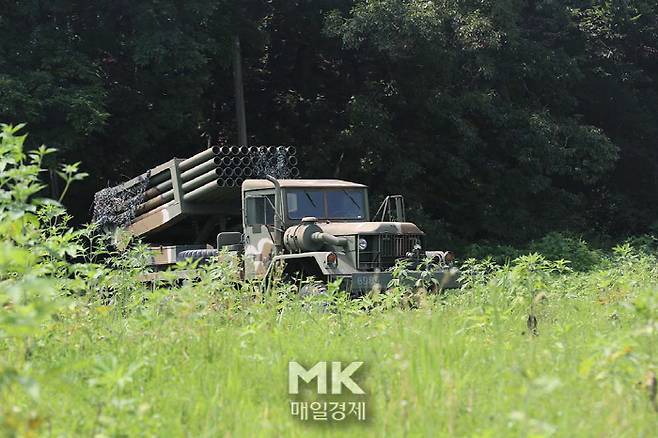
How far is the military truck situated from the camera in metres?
11.9

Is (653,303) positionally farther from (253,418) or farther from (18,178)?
(18,178)

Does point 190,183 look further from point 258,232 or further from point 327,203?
point 327,203

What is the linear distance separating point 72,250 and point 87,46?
50.7 ft

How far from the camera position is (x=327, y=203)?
12945mm

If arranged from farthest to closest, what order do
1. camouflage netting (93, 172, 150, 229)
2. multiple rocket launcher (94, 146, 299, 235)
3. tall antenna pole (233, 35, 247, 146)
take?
tall antenna pole (233, 35, 247, 146) → camouflage netting (93, 172, 150, 229) → multiple rocket launcher (94, 146, 299, 235)

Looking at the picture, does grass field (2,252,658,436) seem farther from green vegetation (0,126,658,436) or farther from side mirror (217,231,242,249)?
side mirror (217,231,242,249)

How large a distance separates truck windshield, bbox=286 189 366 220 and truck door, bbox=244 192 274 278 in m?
0.32

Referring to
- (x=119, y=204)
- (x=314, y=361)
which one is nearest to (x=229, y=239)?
(x=119, y=204)

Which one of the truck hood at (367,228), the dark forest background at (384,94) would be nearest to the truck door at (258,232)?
the truck hood at (367,228)

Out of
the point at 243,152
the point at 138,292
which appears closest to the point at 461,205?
the point at 243,152

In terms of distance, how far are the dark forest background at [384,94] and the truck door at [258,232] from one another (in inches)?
260

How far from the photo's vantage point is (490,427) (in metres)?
4.46

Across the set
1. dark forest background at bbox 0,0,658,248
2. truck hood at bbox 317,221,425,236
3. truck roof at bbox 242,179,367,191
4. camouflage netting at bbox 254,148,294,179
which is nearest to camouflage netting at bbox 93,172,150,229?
camouflage netting at bbox 254,148,294,179

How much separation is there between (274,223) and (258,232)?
1.09 ft
